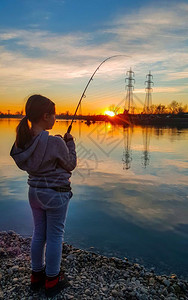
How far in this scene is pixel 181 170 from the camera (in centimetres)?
1094

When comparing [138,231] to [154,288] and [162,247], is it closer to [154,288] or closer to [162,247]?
[162,247]

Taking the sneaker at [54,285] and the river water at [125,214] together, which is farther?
the river water at [125,214]

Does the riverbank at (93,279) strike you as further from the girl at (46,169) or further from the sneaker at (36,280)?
the girl at (46,169)

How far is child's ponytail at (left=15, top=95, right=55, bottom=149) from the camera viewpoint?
108 inches

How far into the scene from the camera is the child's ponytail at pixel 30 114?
2744 mm

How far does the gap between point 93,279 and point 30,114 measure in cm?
219

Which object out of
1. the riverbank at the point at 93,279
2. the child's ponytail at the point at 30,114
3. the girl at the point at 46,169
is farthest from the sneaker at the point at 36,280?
the child's ponytail at the point at 30,114

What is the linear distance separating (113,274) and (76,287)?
0.62 meters

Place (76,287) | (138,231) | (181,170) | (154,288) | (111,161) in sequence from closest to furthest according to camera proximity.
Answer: (76,287) → (154,288) → (138,231) → (181,170) → (111,161)

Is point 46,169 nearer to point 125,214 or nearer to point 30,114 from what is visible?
point 30,114

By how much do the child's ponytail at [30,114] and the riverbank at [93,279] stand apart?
1698 millimetres

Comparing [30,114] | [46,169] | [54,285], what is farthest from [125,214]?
[30,114]

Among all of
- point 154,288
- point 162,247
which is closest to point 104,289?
point 154,288

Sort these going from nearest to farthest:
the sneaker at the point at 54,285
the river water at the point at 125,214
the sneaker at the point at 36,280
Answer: the sneaker at the point at 54,285, the sneaker at the point at 36,280, the river water at the point at 125,214
